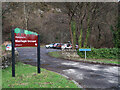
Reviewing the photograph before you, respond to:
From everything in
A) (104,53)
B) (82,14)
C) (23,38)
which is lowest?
(104,53)

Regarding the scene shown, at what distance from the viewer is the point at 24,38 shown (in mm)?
8516

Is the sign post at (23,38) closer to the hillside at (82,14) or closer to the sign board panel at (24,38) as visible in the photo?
the sign board panel at (24,38)

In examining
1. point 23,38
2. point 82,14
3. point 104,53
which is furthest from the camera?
point 82,14

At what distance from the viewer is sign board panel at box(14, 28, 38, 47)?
828 cm

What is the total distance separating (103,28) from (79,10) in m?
10.1

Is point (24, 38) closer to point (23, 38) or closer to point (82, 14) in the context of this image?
point (23, 38)

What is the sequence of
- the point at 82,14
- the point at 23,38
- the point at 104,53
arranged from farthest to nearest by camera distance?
1. the point at 82,14
2. the point at 104,53
3. the point at 23,38

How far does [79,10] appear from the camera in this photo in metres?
18.5

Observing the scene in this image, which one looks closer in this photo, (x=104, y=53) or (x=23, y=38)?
(x=23, y=38)

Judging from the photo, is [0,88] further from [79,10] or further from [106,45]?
[106,45]

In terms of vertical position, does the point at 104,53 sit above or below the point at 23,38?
below

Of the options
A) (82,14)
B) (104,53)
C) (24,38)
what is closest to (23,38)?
(24,38)

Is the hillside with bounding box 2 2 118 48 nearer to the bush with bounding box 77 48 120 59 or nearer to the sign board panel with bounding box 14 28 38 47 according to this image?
the bush with bounding box 77 48 120 59

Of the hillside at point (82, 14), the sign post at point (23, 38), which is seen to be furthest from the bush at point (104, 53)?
the sign post at point (23, 38)
